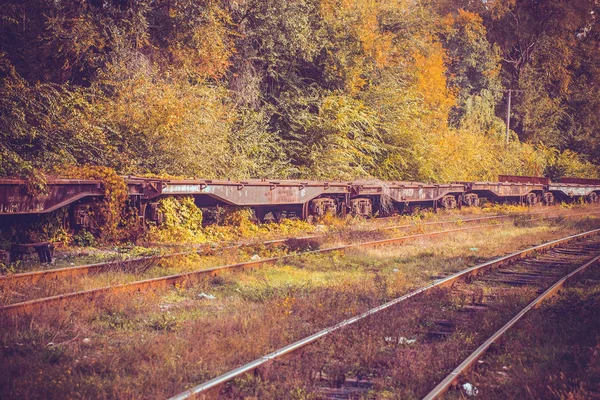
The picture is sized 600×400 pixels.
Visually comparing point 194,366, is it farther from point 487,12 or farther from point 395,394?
point 487,12

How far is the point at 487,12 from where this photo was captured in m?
50.4

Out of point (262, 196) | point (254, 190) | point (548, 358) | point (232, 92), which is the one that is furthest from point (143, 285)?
point (232, 92)

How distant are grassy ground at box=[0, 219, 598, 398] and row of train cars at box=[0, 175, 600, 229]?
3.96 meters

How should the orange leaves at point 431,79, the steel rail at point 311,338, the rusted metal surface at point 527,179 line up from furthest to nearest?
1. the rusted metal surface at point 527,179
2. the orange leaves at point 431,79
3. the steel rail at point 311,338

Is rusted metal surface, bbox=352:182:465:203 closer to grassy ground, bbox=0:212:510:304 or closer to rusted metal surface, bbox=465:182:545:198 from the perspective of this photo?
rusted metal surface, bbox=465:182:545:198

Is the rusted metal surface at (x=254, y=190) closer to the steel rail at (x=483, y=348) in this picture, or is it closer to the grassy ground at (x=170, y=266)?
the grassy ground at (x=170, y=266)

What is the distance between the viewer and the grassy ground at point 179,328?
197 inches

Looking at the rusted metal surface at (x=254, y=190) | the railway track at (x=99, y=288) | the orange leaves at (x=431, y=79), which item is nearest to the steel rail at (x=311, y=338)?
the railway track at (x=99, y=288)

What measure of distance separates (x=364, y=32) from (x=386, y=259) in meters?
17.0

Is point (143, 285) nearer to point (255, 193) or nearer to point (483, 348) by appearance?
point (483, 348)

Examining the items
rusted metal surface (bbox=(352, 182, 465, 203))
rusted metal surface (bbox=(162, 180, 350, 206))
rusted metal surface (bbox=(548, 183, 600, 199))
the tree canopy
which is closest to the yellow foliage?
the tree canopy

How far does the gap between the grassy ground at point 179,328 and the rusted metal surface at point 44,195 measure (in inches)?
151

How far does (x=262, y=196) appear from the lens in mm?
16031

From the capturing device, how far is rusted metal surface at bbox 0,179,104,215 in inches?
405
